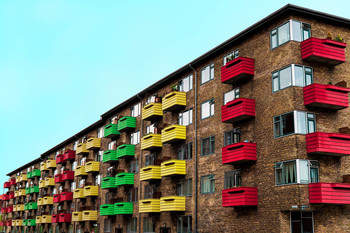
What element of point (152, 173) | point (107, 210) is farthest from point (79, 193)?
point (152, 173)

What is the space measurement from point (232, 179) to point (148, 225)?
15.3 meters

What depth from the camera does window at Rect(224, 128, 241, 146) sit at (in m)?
34.2

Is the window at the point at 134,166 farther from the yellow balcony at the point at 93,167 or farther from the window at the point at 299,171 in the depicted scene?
the window at the point at 299,171

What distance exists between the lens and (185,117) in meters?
42.6

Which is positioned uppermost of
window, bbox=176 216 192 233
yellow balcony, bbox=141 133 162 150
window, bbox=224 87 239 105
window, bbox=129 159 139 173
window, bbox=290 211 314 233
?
window, bbox=224 87 239 105

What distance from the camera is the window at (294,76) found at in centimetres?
2934

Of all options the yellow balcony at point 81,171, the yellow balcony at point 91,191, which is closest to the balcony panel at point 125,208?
the yellow balcony at point 91,191

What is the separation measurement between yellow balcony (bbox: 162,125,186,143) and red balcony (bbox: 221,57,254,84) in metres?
8.69

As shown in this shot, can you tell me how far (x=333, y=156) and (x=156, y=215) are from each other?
70.8ft

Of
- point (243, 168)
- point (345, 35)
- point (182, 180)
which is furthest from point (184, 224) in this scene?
point (345, 35)

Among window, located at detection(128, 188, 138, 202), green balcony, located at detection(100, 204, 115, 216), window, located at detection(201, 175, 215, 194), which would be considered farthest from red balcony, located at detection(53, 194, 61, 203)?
window, located at detection(201, 175, 215, 194)

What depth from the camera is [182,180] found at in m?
41.3

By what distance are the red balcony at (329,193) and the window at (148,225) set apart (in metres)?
22.2

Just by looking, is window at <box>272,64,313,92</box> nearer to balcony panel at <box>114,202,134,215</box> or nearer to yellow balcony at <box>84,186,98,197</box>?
balcony panel at <box>114,202,134,215</box>
